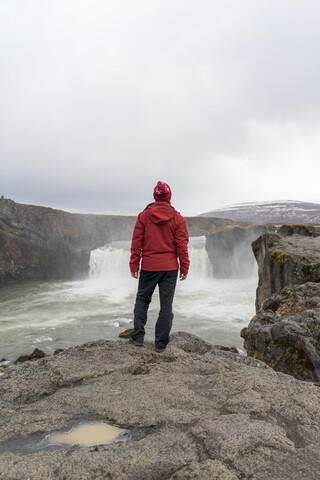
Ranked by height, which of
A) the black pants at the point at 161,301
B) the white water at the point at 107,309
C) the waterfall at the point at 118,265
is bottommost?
the white water at the point at 107,309

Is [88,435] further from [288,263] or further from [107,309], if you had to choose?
[107,309]

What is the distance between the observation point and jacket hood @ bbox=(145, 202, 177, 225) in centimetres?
441

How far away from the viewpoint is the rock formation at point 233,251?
30.1 m

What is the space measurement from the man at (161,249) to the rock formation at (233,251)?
2631 centimetres

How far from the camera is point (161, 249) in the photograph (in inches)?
176

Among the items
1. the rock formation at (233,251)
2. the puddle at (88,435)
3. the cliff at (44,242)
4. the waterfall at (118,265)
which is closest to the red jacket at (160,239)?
the puddle at (88,435)

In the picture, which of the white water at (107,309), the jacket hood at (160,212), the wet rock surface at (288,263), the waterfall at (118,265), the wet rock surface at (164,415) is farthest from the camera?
the waterfall at (118,265)

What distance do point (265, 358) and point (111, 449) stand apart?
3.48 metres

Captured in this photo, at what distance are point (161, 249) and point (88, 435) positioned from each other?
2474 millimetres

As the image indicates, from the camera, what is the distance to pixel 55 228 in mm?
37031

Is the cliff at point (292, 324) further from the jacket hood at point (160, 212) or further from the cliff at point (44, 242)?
the cliff at point (44, 242)

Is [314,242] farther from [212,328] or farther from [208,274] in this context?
[208,274]

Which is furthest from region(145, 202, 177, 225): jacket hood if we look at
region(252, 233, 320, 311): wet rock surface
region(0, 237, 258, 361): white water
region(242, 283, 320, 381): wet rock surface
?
region(0, 237, 258, 361): white water

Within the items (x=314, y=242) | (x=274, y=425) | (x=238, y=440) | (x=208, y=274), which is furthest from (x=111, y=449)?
(x=208, y=274)
